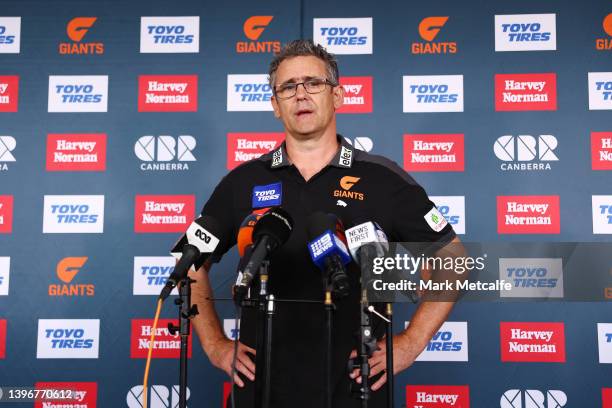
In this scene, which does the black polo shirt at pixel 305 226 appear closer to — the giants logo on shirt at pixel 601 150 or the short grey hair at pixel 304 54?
the short grey hair at pixel 304 54

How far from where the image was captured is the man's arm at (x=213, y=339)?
5.23 ft

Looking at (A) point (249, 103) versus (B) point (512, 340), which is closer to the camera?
(B) point (512, 340)

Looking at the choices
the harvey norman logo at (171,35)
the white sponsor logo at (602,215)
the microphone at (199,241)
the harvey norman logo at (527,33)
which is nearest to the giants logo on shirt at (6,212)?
the harvey norman logo at (171,35)

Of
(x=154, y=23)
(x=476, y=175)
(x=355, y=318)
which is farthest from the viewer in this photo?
(x=154, y=23)

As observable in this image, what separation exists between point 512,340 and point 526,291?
0.23 meters

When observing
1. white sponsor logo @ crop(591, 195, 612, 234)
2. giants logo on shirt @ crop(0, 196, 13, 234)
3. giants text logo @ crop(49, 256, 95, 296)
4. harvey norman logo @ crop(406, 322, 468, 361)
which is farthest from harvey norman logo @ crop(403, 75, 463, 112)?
giants logo on shirt @ crop(0, 196, 13, 234)

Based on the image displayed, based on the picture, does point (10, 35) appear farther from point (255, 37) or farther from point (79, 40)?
point (255, 37)

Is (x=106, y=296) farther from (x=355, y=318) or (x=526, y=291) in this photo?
(x=526, y=291)

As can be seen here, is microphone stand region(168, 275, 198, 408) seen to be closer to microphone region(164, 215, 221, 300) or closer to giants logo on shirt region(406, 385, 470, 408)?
microphone region(164, 215, 221, 300)

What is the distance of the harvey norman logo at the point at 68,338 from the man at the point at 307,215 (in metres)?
1.08

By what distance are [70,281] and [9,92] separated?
92cm

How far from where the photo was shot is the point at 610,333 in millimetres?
2602

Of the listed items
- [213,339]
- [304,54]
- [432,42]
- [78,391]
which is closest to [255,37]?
[432,42]

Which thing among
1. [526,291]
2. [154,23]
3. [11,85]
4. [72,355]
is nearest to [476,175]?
[526,291]
